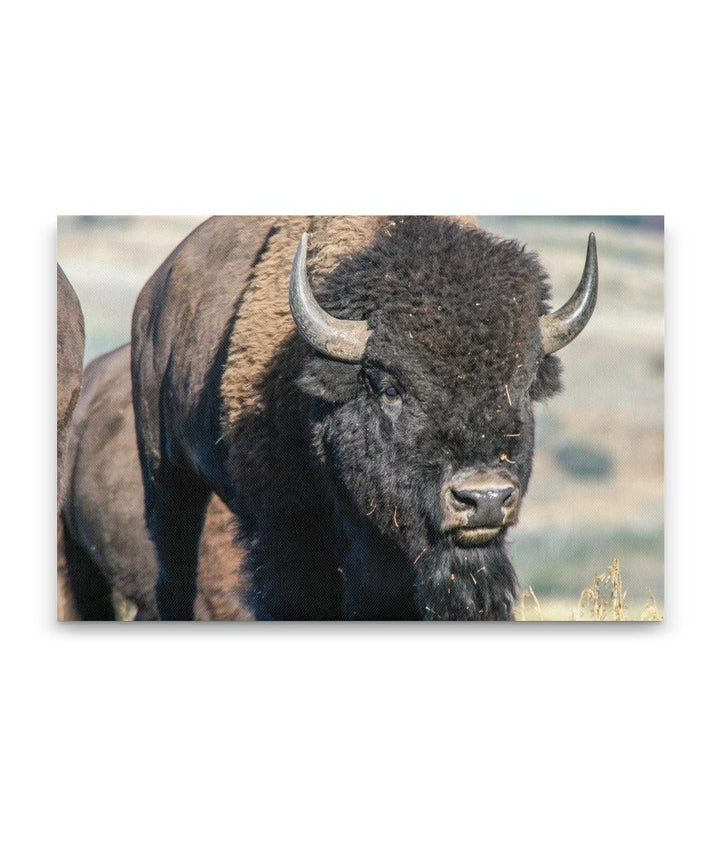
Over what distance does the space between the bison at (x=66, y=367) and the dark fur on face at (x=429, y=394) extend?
2.56ft

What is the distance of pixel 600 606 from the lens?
4.75m

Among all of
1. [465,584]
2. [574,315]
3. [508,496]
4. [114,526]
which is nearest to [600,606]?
[465,584]

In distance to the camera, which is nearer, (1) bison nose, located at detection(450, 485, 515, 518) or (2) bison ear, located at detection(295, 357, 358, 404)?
(1) bison nose, located at detection(450, 485, 515, 518)

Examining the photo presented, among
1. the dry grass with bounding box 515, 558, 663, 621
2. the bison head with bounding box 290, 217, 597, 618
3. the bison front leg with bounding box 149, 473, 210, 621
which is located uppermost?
the bison head with bounding box 290, 217, 597, 618

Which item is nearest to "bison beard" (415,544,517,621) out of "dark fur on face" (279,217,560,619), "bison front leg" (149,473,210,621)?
"dark fur on face" (279,217,560,619)

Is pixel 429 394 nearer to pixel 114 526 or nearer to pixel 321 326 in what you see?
pixel 321 326

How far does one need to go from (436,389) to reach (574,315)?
1.71 feet

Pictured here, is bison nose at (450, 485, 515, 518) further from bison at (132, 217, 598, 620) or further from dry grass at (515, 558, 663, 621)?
dry grass at (515, 558, 663, 621)

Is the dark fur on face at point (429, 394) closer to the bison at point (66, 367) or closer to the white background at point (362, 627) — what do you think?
the white background at point (362, 627)

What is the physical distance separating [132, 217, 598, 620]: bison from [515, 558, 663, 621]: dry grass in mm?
126

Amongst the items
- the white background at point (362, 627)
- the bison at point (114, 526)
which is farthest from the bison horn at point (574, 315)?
the bison at point (114, 526)

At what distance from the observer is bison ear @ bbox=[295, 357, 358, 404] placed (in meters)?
4.48

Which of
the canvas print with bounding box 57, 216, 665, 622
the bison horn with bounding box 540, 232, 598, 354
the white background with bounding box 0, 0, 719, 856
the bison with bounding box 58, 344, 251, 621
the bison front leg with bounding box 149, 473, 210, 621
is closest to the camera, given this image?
the canvas print with bounding box 57, 216, 665, 622
